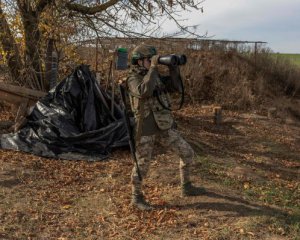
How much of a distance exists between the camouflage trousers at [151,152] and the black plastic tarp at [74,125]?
6.76ft

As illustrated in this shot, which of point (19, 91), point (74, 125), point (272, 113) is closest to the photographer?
point (74, 125)

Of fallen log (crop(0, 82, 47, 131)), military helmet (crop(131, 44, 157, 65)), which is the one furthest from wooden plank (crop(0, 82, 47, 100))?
military helmet (crop(131, 44, 157, 65))

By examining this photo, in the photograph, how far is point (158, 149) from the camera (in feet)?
23.9

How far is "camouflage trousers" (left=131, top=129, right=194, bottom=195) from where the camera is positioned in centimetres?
470

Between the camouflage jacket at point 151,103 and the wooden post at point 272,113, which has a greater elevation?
the camouflage jacket at point 151,103

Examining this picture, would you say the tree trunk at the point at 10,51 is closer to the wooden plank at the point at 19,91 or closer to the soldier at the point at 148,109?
the wooden plank at the point at 19,91

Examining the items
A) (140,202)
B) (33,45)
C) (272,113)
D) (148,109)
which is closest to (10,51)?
(33,45)

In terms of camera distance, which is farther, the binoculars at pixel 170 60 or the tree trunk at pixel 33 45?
the tree trunk at pixel 33 45

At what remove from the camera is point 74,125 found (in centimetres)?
725

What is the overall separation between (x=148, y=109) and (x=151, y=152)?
0.46 m

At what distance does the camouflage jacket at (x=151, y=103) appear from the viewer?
14.9ft

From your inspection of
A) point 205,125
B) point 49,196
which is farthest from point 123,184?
point 205,125

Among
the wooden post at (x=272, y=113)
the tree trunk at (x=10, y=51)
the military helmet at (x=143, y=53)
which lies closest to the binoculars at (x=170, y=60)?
the military helmet at (x=143, y=53)

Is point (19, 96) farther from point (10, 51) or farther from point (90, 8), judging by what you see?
point (90, 8)
